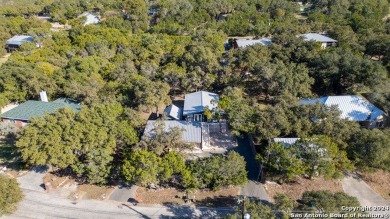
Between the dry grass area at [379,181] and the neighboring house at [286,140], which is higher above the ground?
the neighboring house at [286,140]

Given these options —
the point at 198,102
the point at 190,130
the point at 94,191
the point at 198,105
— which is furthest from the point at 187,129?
the point at 94,191

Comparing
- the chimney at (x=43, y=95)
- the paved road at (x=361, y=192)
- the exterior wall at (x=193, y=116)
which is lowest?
the paved road at (x=361, y=192)

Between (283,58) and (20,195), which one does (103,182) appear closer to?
(20,195)

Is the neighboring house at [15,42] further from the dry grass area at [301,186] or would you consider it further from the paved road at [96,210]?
the dry grass area at [301,186]

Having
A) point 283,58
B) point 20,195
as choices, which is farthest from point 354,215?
point 283,58

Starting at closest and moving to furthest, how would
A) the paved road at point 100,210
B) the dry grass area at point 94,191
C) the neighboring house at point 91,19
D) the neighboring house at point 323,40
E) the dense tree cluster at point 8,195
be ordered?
the dense tree cluster at point 8,195 → the paved road at point 100,210 → the dry grass area at point 94,191 → the neighboring house at point 323,40 → the neighboring house at point 91,19

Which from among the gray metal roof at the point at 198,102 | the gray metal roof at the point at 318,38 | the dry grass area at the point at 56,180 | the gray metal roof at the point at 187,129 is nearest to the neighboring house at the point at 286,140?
the gray metal roof at the point at 187,129

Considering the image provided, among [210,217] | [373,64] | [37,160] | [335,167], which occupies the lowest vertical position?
[210,217]
